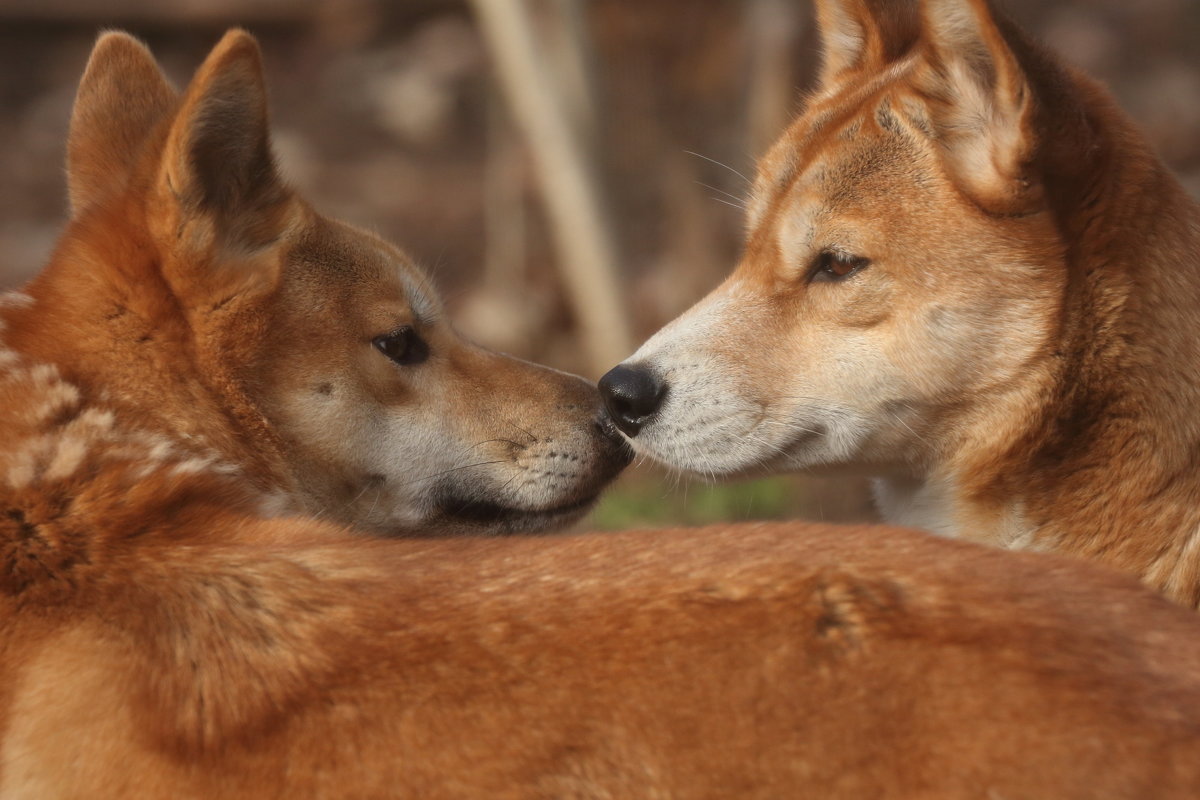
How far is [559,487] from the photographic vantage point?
383 centimetres

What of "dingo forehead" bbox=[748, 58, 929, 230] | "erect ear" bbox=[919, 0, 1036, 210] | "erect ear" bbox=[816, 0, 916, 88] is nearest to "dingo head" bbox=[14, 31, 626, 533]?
"dingo forehead" bbox=[748, 58, 929, 230]

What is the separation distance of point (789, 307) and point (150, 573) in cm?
197

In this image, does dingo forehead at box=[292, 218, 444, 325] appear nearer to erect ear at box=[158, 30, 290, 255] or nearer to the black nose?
erect ear at box=[158, 30, 290, 255]

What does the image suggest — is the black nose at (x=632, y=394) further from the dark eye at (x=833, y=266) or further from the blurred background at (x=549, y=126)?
the blurred background at (x=549, y=126)

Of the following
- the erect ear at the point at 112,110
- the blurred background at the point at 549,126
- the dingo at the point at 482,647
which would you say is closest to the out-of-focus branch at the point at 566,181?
the blurred background at the point at 549,126

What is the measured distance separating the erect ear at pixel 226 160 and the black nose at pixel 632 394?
1.00 m

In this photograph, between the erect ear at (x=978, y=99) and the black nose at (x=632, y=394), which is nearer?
the erect ear at (x=978, y=99)

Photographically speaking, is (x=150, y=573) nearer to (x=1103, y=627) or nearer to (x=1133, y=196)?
(x=1103, y=627)

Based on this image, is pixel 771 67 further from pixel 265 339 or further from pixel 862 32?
pixel 265 339

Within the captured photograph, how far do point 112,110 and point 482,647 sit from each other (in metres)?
2.42

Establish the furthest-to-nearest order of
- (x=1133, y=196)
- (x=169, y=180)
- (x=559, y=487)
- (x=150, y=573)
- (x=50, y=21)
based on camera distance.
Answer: (x=50, y=21)
(x=559, y=487)
(x=1133, y=196)
(x=169, y=180)
(x=150, y=573)

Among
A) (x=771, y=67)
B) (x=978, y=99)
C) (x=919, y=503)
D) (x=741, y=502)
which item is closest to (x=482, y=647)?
(x=919, y=503)

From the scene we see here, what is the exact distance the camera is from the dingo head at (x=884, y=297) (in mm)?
3520

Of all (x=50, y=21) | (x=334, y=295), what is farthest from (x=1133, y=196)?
(x=50, y=21)
